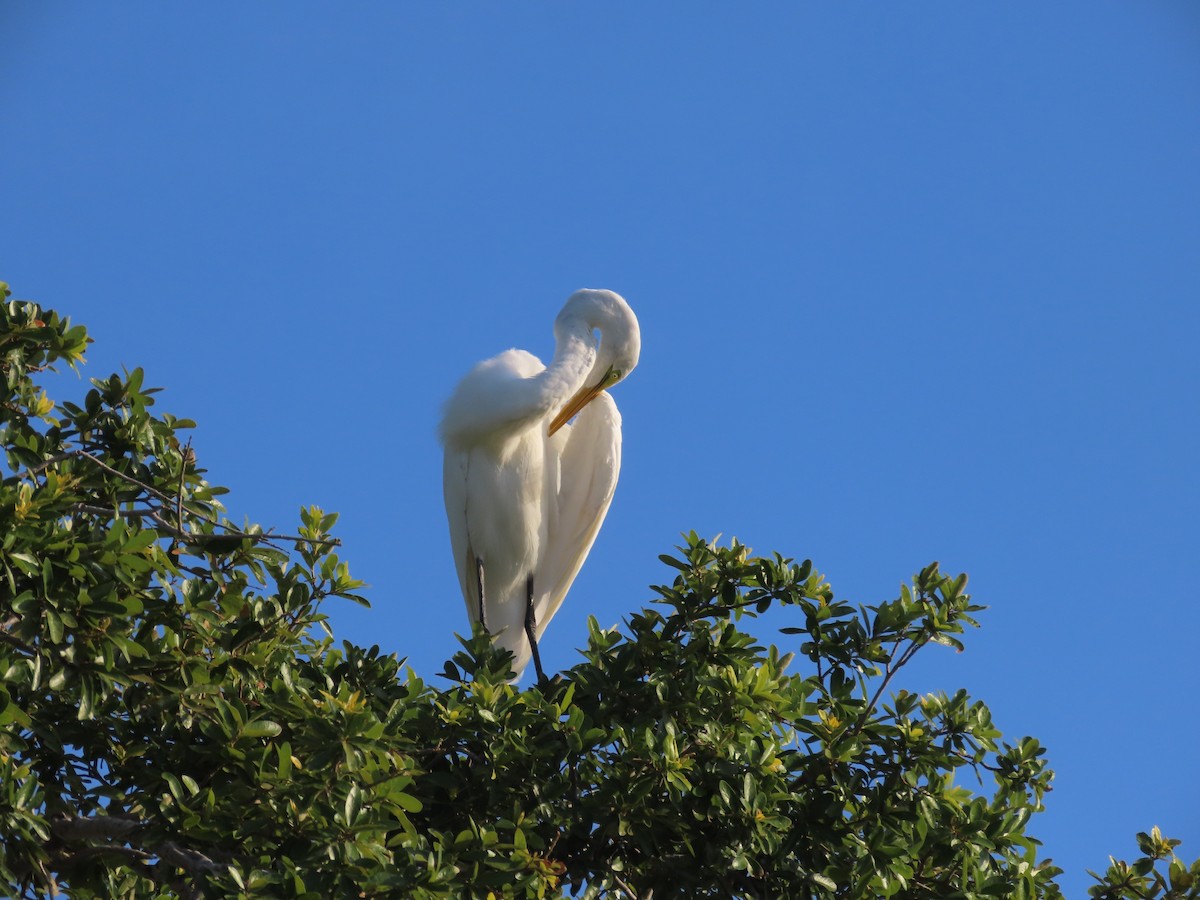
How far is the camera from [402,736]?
3.45 meters

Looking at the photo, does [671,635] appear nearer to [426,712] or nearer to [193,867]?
[426,712]

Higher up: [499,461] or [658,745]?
[499,461]

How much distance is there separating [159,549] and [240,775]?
59 cm

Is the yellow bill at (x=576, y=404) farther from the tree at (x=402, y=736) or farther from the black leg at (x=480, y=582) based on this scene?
the tree at (x=402, y=736)

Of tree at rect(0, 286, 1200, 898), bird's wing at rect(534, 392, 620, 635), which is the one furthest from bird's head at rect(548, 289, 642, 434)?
tree at rect(0, 286, 1200, 898)

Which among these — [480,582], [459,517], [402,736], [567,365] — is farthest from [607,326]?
[402,736]

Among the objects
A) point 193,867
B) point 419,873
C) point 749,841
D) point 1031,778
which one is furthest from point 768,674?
point 193,867

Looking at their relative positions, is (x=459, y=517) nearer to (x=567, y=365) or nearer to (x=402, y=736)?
(x=567, y=365)

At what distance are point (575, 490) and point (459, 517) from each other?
0.67 metres

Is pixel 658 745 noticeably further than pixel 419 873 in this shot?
Yes

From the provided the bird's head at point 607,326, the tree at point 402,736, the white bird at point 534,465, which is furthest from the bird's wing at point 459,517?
the tree at point 402,736

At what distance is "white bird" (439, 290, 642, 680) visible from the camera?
6.19 m

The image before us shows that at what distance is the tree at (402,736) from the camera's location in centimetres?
303

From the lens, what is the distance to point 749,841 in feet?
11.4
